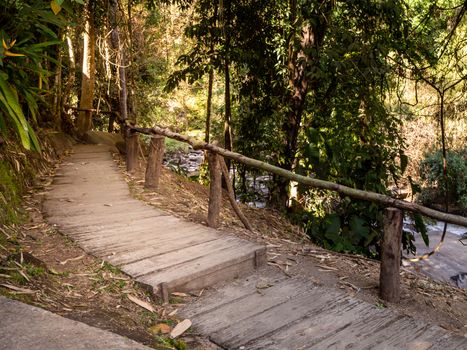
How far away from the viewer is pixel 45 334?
6.73 ft

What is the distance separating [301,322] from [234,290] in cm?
61

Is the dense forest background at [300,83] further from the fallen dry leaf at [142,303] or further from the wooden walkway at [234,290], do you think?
the fallen dry leaf at [142,303]

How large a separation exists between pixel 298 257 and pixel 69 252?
1865mm

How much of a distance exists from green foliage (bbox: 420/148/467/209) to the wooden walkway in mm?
11935

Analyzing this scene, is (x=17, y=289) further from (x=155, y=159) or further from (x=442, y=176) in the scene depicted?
(x=442, y=176)

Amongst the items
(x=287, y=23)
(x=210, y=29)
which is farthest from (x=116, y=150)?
(x=287, y=23)

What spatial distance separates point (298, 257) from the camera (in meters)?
4.09

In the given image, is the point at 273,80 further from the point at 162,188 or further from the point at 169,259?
the point at 169,259

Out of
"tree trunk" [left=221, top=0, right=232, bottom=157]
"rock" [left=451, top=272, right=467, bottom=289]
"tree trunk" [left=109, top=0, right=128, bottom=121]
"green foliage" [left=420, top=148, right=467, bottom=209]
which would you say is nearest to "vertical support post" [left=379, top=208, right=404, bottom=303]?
"tree trunk" [left=221, top=0, right=232, bottom=157]

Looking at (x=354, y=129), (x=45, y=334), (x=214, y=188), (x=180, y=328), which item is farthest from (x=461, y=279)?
(x=45, y=334)

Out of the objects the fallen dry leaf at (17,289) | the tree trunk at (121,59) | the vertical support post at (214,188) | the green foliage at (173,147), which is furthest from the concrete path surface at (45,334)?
the green foliage at (173,147)

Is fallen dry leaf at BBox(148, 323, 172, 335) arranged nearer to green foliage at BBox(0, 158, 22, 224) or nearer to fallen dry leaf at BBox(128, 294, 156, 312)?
fallen dry leaf at BBox(128, 294, 156, 312)

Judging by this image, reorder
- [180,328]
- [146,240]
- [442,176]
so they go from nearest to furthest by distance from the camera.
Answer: [180,328]
[146,240]
[442,176]

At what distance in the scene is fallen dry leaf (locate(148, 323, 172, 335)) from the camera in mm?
2683
